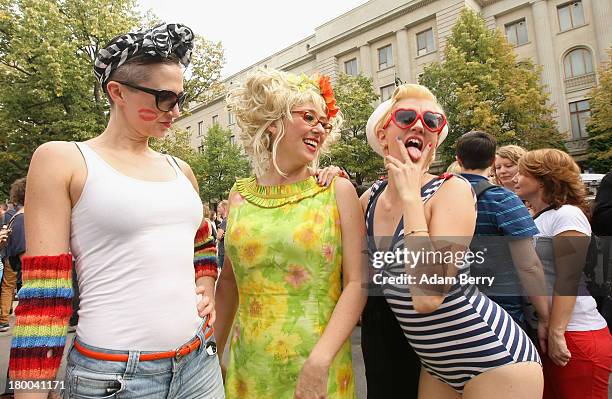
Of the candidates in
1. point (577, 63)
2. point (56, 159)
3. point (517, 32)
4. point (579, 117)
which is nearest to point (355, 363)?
point (56, 159)

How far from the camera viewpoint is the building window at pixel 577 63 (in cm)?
2274

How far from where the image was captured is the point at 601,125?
19.3 m

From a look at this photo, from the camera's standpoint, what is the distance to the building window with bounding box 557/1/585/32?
75.4 feet

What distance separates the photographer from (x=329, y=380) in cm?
168

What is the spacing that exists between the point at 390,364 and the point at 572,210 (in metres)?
1.55

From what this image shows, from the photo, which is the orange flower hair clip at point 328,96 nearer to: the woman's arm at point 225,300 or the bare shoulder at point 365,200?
the bare shoulder at point 365,200

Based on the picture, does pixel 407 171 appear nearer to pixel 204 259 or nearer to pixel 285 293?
pixel 285 293

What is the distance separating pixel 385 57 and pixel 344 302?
100 feet

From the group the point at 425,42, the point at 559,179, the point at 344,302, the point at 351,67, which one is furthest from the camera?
the point at 351,67

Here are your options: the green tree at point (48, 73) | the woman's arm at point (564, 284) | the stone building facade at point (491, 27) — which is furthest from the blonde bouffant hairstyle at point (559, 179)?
the stone building facade at point (491, 27)

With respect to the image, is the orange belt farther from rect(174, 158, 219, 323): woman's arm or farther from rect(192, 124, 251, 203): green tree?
rect(192, 124, 251, 203): green tree

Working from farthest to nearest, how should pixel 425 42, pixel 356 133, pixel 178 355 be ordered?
1. pixel 425 42
2. pixel 356 133
3. pixel 178 355

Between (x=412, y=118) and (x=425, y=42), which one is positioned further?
(x=425, y=42)

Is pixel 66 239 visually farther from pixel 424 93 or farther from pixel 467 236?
pixel 424 93
